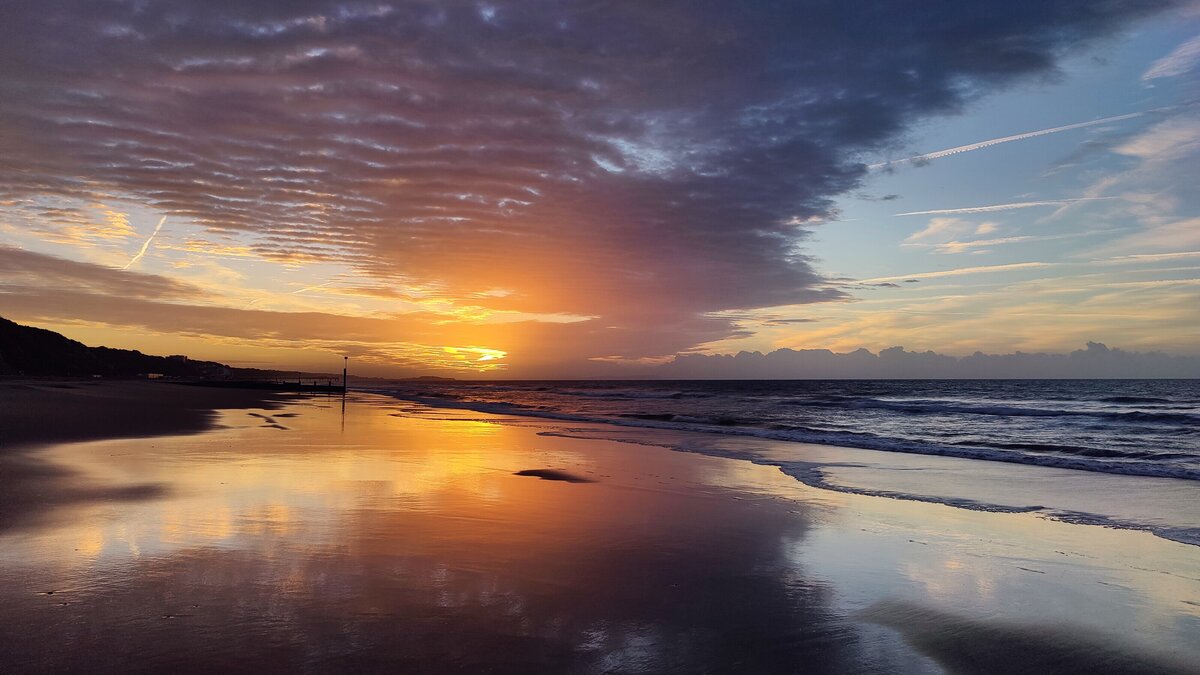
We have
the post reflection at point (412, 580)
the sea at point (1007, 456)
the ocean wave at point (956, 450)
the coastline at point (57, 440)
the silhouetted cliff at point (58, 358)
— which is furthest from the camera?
the silhouetted cliff at point (58, 358)

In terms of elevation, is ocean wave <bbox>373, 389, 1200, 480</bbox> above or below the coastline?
below

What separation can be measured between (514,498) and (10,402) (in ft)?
110

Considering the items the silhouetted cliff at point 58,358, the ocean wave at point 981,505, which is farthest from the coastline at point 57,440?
the silhouetted cliff at point 58,358

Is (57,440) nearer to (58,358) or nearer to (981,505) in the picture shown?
(981,505)

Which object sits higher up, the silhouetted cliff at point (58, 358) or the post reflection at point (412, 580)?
the silhouetted cliff at point (58, 358)

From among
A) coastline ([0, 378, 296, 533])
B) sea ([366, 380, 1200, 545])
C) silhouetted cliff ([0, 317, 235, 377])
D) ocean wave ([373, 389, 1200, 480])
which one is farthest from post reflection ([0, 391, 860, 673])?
silhouetted cliff ([0, 317, 235, 377])

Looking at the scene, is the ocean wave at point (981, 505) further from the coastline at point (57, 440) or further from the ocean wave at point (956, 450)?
the coastline at point (57, 440)

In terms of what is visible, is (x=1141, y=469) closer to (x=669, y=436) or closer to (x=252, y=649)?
(x=669, y=436)

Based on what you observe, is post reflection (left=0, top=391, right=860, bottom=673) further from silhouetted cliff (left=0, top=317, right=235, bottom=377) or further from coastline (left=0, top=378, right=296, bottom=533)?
silhouetted cliff (left=0, top=317, right=235, bottom=377)

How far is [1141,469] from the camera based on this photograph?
1783 cm

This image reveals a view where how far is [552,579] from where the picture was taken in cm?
679

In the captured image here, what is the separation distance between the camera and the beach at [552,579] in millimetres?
4879

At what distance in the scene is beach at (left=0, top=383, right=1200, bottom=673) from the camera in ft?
16.0

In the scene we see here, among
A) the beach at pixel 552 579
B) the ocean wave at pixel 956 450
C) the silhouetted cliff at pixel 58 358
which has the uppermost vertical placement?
the silhouetted cliff at pixel 58 358
